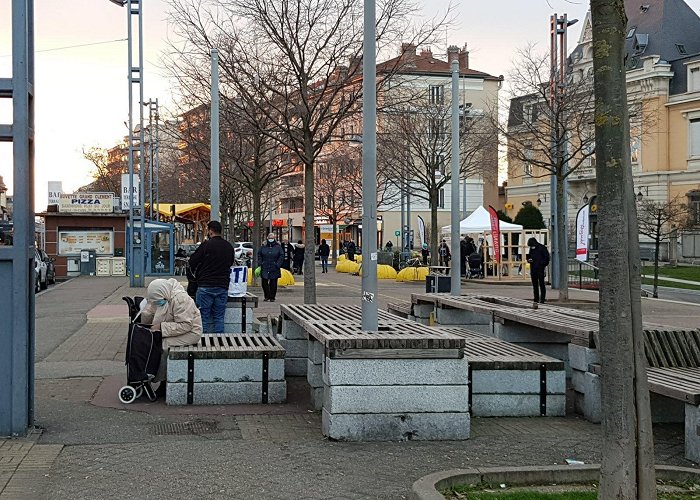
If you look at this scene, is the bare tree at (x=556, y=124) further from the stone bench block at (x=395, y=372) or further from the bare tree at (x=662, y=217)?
the stone bench block at (x=395, y=372)

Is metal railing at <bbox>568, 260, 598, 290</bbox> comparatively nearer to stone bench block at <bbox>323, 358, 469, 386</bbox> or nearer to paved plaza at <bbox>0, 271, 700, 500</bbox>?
paved plaza at <bbox>0, 271, 700, 500</bbox>

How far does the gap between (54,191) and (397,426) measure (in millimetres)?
46598

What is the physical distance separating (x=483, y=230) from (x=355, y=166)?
18157mm

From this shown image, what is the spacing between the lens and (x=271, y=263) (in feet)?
79.4

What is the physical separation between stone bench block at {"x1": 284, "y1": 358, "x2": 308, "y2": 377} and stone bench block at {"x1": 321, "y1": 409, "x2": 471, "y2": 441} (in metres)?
3.64

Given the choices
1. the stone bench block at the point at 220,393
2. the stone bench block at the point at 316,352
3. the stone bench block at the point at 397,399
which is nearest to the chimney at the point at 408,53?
the stone bench block at the point at 316,352

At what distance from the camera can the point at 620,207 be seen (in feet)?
15.2

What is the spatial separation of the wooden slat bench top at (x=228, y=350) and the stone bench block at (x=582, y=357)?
2.97 meters

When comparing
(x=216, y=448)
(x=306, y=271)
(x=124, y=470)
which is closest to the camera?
(x=124, y=470)

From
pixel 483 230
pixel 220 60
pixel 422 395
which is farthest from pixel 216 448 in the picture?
pixel 483 230

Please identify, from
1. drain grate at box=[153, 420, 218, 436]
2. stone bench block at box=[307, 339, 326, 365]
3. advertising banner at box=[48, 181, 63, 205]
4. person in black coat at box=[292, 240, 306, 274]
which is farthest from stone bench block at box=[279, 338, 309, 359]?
advertising banner at box=[48, 181, 63, 205]

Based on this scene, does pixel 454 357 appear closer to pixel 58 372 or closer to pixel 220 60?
pixel 58 372

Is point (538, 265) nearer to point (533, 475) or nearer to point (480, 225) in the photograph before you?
point (480, 225)

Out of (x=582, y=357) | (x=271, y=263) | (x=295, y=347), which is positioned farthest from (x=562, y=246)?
(x=582, y=357)
